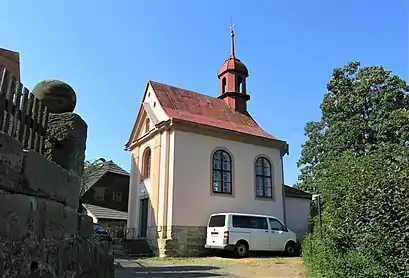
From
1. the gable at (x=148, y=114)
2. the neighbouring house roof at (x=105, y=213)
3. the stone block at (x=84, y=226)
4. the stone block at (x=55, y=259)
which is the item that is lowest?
the stone block at (x=55, y=259)

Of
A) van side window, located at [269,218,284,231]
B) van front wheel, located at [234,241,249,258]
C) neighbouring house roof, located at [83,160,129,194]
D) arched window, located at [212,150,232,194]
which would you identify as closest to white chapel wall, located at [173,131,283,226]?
arched window, located at [212,150,232,194]

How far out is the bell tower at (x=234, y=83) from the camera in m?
27.1

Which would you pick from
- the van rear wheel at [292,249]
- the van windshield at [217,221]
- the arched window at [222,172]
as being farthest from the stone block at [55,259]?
the arched window at [222,172]

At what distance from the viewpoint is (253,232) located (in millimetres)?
18281

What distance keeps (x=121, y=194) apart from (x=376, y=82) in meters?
20.9

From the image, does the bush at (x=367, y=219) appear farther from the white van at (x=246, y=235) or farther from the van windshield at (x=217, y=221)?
the van windshield at (x=217, y=221)

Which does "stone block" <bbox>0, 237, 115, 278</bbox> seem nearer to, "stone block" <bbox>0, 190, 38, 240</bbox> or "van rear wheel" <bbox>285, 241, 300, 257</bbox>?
"stone block" <bbox>0, 190, 38, 240</bbox>

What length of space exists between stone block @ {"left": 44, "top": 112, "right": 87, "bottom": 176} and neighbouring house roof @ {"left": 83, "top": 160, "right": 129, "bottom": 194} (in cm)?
2802

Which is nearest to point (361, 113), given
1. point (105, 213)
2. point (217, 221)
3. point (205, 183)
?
point (205, 183)

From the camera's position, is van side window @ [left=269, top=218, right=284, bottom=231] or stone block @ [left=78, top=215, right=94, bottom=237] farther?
van side window @ [left=269, top=218, right=284, bottom=231]

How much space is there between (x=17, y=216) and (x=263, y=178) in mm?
21074

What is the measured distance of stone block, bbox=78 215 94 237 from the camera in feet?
15.4

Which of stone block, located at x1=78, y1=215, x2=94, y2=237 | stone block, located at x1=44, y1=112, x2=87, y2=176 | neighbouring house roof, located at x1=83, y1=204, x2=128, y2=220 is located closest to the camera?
stone block, located at x1=44, y1=112, x2=87, y2=176

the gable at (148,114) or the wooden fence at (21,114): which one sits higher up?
the gable at (148,114)
